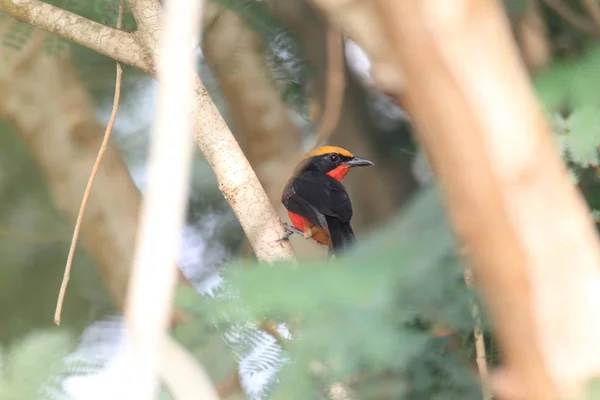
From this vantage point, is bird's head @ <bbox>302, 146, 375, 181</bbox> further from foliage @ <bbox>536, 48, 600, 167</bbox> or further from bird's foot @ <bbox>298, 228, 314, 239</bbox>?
foliage @ <bbox>536, 48, 600, 167</bbox>

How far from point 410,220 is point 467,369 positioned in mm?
625

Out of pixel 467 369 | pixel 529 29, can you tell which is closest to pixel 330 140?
pixel 529 29

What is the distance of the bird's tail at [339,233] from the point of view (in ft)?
10.3

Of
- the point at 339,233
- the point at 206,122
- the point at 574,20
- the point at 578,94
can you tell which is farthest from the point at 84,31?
the point at 574,20

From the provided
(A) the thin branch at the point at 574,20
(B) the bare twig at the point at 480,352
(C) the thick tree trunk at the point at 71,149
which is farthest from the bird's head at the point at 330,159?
(B) the bare twig at the point at 480,352

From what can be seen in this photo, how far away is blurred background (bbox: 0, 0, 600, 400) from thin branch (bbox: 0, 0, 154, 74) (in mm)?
431

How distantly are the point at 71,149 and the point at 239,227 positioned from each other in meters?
0.91

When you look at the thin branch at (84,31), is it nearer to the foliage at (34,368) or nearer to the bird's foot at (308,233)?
the foliage at (34,368)

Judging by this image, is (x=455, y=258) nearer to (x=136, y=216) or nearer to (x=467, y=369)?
(x=467, y=369)

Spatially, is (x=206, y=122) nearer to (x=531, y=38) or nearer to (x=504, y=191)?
(x=504, y=191)

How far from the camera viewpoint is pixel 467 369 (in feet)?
5.85

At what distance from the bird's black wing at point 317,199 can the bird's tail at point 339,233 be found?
0.02 metres

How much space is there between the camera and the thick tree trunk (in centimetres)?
365

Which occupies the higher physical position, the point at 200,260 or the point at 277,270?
the point at 277,270
